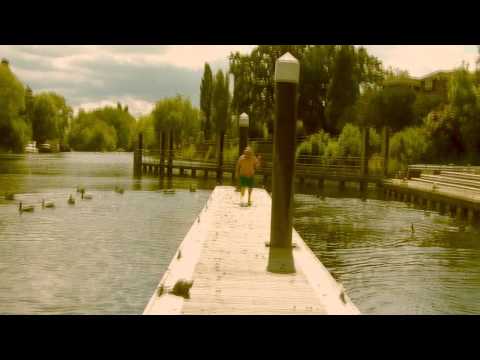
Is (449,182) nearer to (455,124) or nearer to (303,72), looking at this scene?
(455,124)

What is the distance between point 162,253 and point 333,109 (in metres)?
38.0

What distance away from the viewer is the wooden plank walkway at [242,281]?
578 cm

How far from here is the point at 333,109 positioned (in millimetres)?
51156

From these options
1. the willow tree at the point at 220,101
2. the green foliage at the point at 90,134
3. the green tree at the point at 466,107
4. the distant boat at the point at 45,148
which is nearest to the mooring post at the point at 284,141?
the green tree at the point at 466,107

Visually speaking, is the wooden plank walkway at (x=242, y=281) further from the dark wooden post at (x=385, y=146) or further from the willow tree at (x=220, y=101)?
the willow tree at (x=220, y=101)

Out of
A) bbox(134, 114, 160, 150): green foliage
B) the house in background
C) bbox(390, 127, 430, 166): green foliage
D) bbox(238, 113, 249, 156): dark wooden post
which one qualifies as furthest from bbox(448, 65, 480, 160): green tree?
bbox(134, 114, 160, 150): green foliage

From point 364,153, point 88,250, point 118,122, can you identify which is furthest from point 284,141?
point 118,122

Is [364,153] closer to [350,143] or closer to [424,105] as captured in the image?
[350,143]

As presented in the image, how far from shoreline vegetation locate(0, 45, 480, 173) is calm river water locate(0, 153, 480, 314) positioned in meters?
8.79

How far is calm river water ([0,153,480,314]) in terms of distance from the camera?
10875mm

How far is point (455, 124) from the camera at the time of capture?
34.5 meters

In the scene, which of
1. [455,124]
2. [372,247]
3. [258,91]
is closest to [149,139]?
[258,91]
